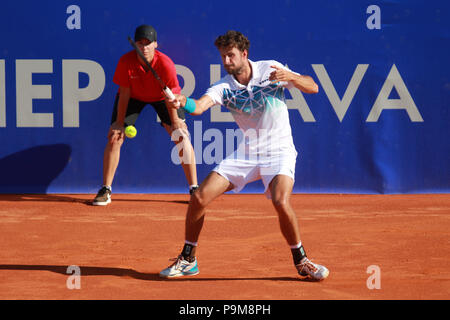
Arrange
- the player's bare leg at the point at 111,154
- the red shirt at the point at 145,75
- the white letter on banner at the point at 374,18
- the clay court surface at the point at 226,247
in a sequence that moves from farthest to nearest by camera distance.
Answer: the white letter on banner at the point at 374,18 < the player's bare leg at the point at 111,154 < the red shirt at the point at 145,75 < the clay court surface at the point at 226,247

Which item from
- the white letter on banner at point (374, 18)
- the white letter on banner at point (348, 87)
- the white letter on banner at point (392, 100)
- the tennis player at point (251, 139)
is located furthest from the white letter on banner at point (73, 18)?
the tennis player at point (251, 139)

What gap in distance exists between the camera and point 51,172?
7.28m

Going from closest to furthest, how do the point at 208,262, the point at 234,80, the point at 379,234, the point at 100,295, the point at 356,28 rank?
1. the point at 100,295
2. the point at 234,80
3. the point at 208,262
4. the point at 379,234
5. the point at 356,28

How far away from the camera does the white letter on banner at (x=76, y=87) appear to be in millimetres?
7172

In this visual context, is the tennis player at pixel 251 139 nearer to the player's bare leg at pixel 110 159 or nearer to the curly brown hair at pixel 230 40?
the curly brown hair at pixel 230 40

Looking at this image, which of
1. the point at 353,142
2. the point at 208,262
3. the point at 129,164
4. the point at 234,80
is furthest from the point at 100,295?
the point at 353,142

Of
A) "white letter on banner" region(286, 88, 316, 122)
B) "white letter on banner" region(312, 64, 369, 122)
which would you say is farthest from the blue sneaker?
"white letter on banner" region(312, 64, 369, 122)

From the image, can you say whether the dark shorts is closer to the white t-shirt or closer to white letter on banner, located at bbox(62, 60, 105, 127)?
white letter on banner, located at bbox(62, 60, 105, 127)

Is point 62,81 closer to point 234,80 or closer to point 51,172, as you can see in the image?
point 51,172

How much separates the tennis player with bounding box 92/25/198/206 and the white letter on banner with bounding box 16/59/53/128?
1.03 metres

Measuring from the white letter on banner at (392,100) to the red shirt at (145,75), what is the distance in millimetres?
2151

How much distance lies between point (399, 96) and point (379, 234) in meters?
2.40

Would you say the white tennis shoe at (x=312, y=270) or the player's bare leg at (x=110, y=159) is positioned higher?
the player's bare leg at (x=110, y=159)

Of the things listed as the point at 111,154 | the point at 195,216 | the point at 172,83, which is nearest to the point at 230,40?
the point at 195,216
